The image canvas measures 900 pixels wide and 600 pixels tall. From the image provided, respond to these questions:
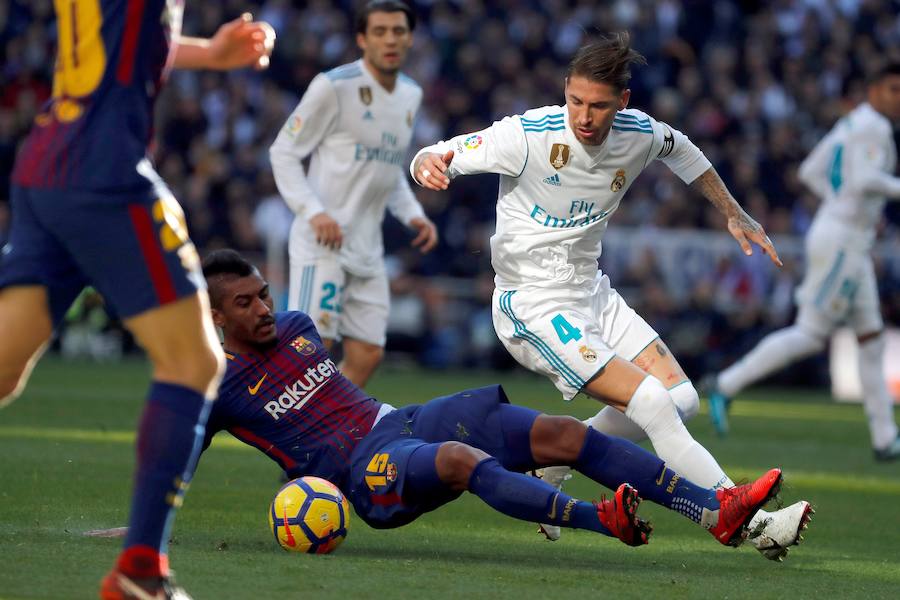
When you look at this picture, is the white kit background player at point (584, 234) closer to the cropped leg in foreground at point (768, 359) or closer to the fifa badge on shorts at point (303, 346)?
the fifa badge on shorts at point (303, 346)

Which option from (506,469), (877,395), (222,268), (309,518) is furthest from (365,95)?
(877,395)

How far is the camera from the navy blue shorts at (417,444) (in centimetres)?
587

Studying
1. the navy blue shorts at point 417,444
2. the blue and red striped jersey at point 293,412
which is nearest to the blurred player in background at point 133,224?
the navy blue shorts at point 417,444

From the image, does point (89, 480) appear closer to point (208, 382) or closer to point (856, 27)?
point (208, 382)

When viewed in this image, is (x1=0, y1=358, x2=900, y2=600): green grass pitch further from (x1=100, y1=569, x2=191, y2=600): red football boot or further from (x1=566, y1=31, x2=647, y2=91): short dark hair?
(x1=566, y1=31, x2=647, y2=91): short dark hair

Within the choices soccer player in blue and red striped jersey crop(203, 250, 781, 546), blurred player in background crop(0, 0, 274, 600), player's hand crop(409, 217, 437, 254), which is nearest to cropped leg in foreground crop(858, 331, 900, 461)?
player's hand crop(409, 217, 437, 254)

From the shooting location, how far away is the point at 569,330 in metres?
6.54

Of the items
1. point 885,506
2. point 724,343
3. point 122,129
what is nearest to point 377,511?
point 122,129

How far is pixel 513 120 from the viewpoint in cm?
679

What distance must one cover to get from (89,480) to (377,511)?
2555 mm

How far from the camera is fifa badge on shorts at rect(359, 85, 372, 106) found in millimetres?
9008

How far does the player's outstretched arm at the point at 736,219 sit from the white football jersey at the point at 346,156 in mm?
2587

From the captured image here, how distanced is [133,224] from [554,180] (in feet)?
9.29

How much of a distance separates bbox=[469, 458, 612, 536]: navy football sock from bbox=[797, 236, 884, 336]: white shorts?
656 cm
